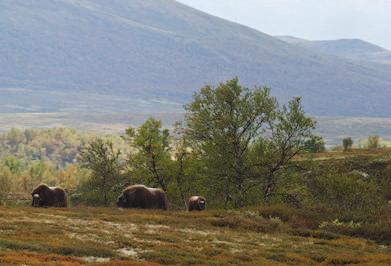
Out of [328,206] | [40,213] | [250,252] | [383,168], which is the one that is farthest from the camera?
[383,168]

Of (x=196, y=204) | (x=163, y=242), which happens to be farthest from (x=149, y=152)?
(x=163, y=242)

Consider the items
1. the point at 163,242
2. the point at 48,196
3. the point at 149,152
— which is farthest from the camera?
the point at 149,152

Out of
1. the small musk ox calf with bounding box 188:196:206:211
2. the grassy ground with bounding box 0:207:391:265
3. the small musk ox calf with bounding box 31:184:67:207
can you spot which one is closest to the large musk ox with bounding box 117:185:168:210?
the small musk ox calf with bounding box 188:196:206:211

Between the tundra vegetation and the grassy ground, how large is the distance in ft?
0.27

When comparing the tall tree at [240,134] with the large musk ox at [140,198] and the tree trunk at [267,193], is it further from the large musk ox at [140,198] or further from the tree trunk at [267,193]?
the large musk ox at [140,198]

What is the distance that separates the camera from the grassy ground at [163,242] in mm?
33219

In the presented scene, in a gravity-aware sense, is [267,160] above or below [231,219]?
above

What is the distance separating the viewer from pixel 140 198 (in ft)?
207

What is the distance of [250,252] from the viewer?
37875 millimetres

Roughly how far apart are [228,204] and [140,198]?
12686mm

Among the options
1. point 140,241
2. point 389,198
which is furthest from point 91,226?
point 389,198

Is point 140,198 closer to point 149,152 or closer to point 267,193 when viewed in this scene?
point 149,152

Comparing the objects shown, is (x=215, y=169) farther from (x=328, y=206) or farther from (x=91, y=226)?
(x=91, y=226)

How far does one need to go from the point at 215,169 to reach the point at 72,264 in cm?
4088
